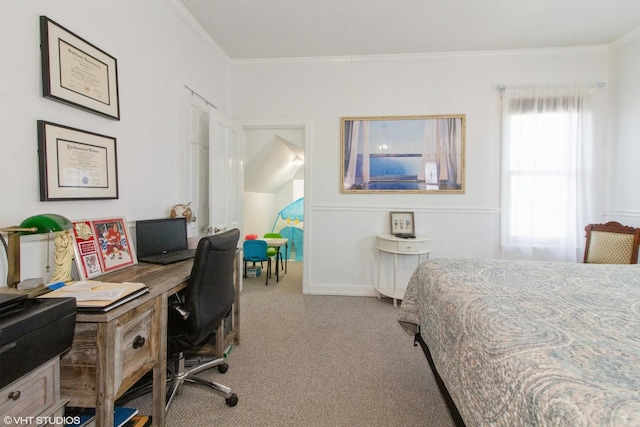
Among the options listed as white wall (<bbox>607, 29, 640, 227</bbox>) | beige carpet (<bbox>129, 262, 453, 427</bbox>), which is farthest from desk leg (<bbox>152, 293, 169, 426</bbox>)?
white wall (<bbox>607, 29, 640, 227</bbox>)

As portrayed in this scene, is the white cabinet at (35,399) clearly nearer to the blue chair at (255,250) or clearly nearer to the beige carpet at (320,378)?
the beige carpet at (320,378)

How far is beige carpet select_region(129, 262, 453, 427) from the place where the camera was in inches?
62.2

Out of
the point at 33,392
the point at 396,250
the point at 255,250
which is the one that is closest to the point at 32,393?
the point at 33,392

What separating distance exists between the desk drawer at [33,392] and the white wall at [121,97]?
665mm

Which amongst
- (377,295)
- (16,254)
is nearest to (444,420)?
(377,295)

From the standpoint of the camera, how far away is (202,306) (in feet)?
4.99

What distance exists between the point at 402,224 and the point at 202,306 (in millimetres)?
2487

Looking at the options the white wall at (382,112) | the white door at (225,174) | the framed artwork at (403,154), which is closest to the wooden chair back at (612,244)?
the white wall at (382,112)

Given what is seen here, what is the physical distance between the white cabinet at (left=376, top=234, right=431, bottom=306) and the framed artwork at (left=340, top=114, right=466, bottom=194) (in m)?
0.60

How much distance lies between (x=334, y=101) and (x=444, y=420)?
3.15 metres

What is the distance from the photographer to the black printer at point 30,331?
0.74 metres

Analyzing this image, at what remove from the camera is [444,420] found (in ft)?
5.14

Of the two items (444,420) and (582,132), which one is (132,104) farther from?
(582,132)

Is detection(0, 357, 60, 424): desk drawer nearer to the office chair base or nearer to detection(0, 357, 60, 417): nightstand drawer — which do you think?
detection(0, 357, 60, 417): nightstand drawer
